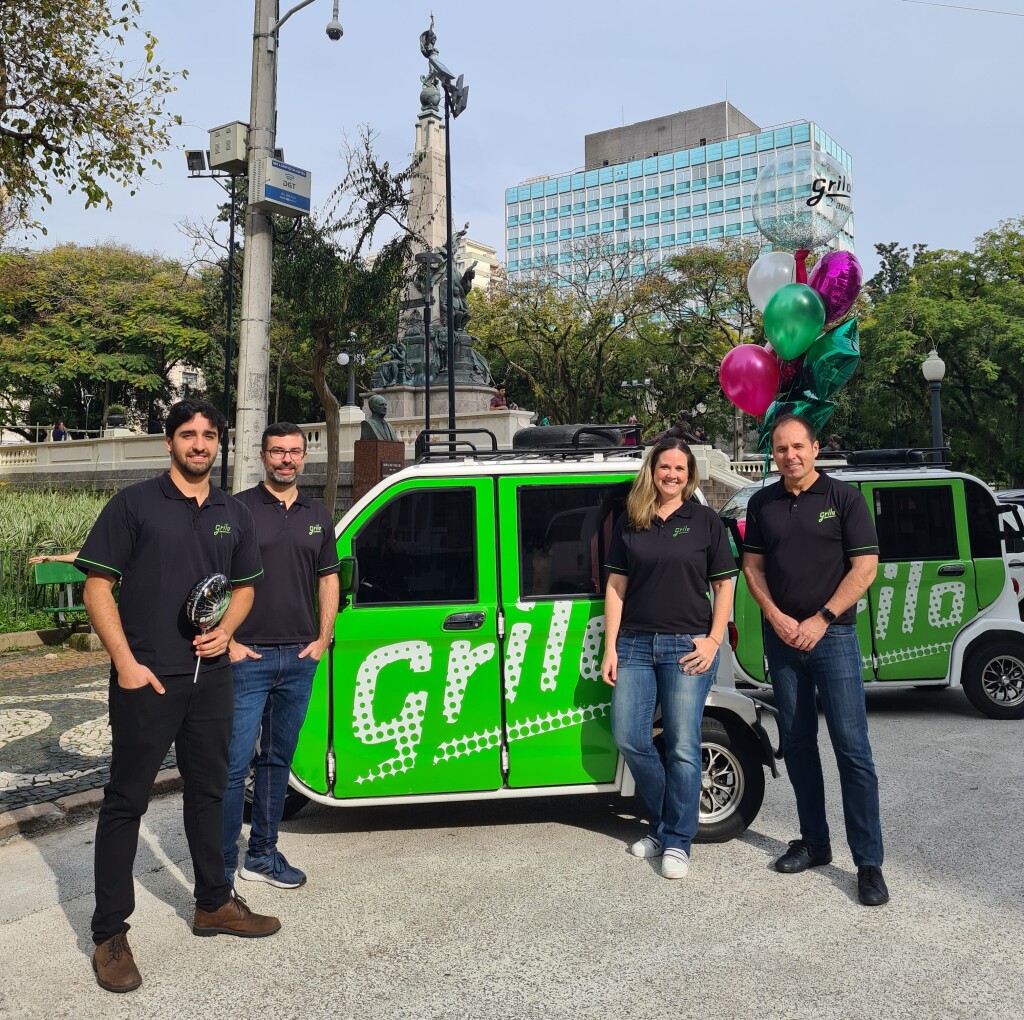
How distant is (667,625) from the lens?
4242 mm

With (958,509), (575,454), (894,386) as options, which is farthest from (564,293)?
(575,454)

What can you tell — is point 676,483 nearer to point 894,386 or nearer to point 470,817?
point 470,817

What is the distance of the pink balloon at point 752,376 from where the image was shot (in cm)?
901

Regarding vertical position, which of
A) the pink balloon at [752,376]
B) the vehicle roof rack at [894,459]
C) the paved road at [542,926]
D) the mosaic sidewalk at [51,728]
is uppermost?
the pink balloon at [752,376]

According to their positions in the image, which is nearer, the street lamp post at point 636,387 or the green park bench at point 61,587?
the green park bench at point 61,587

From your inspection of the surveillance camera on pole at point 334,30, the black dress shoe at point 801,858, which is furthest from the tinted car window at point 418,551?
the surveillance camera on pole at point 334,30

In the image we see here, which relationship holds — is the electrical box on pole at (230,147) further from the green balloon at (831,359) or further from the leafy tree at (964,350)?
the leafy tree at (964,350)

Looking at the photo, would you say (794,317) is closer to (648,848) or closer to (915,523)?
(915,523)

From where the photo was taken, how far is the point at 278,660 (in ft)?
13.0

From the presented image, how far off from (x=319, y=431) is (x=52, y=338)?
1993 centimetres

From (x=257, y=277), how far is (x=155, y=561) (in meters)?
5.94

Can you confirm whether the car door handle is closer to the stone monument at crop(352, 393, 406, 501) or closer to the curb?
the curb

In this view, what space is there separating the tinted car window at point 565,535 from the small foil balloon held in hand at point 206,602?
5.20 feet

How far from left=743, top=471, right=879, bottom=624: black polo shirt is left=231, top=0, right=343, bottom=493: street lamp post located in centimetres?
530
